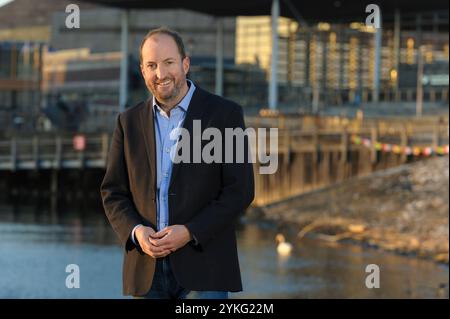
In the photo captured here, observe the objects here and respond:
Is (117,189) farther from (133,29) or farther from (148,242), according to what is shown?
(133,29)

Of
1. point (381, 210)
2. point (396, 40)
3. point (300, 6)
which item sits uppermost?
point (300, 6)

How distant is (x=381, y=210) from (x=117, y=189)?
1463 inches

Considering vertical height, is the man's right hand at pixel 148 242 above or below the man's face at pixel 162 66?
below

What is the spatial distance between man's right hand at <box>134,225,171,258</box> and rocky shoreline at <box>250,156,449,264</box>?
30.4m

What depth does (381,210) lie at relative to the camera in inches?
1652

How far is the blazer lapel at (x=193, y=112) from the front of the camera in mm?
5234

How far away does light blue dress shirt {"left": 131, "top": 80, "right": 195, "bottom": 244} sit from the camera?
207 inches

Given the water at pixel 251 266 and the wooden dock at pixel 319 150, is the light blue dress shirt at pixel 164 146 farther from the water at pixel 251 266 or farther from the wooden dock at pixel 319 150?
the wooden dock at pixel 319 150

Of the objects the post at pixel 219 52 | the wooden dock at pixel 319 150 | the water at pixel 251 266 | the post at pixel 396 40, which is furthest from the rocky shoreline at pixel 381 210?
the post at pixel 396 40

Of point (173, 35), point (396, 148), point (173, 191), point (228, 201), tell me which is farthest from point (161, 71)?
point (396, 148)

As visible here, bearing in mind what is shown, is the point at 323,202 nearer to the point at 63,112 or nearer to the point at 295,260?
the point at 295,260

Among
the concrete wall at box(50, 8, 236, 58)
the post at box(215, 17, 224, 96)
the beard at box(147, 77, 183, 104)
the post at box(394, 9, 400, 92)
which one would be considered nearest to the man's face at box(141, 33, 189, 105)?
the beard at box(147, 77, 183, 104)

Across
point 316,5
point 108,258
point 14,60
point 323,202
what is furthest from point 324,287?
point 14,60
